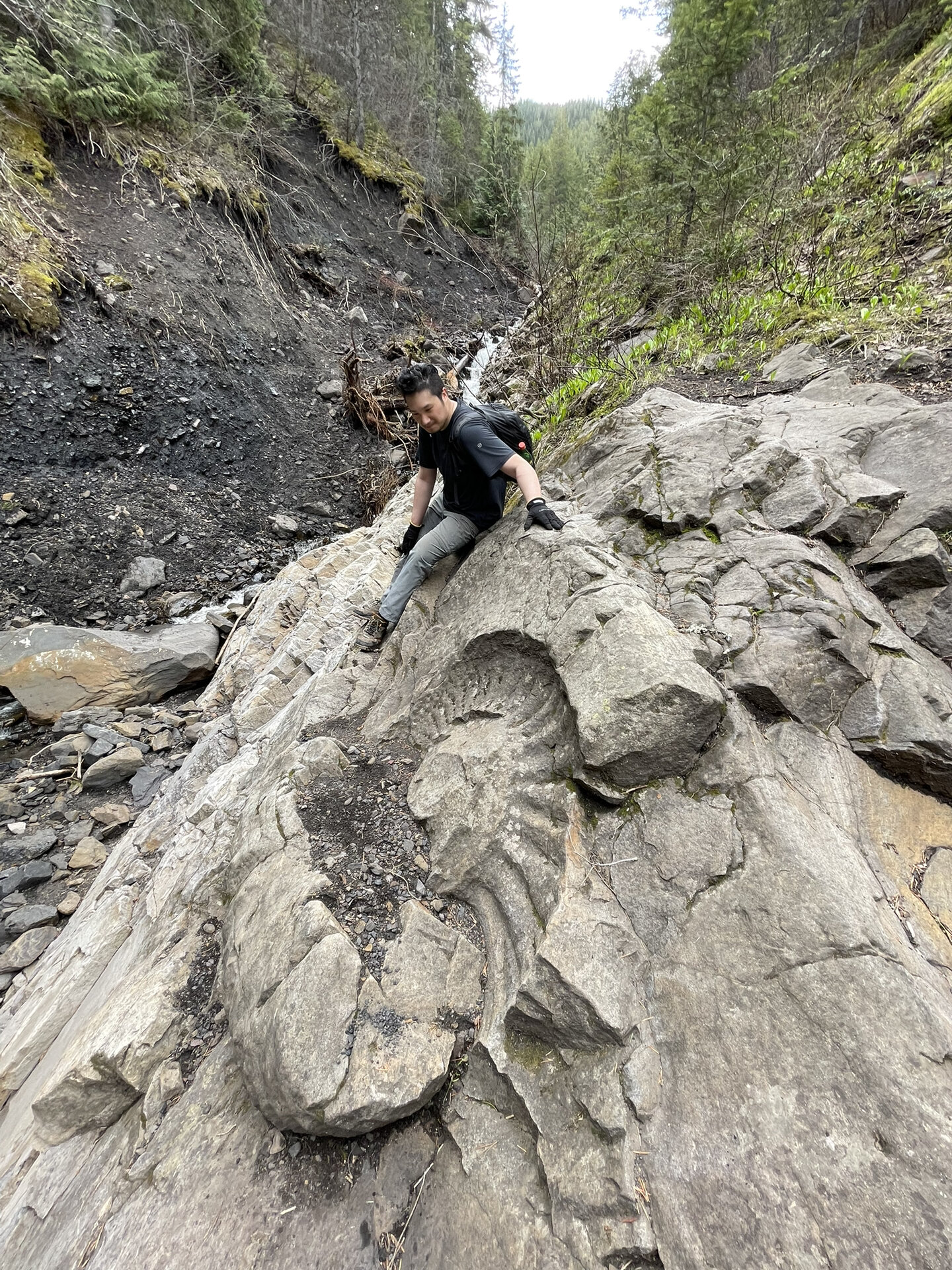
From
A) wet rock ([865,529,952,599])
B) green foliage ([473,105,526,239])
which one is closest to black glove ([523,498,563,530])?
wet rock ([865,529,952,599])

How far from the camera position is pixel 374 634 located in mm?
4859

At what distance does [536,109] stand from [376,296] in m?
94.3

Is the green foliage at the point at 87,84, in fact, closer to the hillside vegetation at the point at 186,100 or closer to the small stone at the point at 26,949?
the hillside vegetation at the point at 186,100

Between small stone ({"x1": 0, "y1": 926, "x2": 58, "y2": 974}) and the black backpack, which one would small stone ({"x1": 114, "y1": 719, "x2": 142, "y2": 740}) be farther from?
the black backpack

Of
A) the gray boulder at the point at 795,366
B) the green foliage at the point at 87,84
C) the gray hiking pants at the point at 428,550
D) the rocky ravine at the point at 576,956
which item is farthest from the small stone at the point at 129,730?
the green foliage at the point at 87,84

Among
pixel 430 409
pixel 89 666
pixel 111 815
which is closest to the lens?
pixel 430 409

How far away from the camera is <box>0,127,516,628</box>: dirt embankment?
23.6 feet

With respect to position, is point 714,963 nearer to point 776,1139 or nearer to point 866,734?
point 776,1139

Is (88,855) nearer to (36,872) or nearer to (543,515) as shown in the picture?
(36,872)

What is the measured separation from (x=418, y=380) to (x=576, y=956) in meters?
3.32

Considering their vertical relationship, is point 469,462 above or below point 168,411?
below

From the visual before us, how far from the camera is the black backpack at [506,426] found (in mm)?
3795

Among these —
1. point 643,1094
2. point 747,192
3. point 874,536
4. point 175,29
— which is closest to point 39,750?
point 643,1094

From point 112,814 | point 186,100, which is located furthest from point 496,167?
point 112,814
